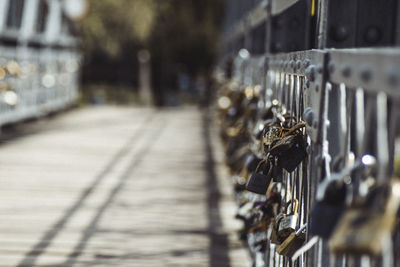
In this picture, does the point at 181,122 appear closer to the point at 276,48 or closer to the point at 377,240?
the point at 276,48

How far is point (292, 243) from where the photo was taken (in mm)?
1878

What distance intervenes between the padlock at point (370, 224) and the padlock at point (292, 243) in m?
0.88

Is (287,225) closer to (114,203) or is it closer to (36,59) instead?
(114,203)

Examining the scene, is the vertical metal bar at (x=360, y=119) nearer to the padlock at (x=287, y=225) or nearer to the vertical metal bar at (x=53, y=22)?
the padlock at (x=287, y=225)

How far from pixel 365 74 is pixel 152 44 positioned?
22295 millimetres

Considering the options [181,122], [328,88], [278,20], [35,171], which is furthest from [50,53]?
[328,88]

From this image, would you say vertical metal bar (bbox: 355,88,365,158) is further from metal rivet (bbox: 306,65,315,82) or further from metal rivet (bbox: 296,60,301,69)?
metal rivet (bbox: 296,60,301,69)

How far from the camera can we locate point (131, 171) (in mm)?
6914

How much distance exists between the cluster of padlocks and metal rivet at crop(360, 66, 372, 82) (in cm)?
A: 14

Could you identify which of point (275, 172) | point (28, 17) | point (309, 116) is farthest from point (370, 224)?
point (28, 17)

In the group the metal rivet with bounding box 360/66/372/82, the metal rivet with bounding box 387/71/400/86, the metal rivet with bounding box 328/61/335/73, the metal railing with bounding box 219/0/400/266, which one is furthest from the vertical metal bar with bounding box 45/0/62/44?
the metal rivet with bounding box 387/71/400/86

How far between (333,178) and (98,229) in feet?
11.0

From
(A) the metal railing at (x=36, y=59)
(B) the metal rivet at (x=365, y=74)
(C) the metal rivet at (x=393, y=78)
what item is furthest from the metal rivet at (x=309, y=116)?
(A) the metal railing at (x=36, y=59)

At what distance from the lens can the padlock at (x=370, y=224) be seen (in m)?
0.91
